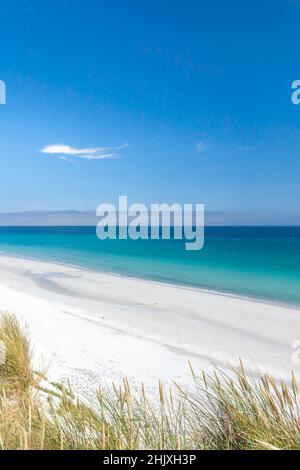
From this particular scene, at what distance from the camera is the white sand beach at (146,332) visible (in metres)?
5.38

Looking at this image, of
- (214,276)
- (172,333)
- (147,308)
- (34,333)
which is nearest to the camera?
(34,333)

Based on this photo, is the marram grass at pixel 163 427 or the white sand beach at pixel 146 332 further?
the white sand beach at pixel 146 332

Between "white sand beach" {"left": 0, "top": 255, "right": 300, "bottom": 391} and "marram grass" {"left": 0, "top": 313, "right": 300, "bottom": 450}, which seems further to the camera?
"white sand beach" {"left": 0, "top": 255, "right": 300, "bottom": 391}

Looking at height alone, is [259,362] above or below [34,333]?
below

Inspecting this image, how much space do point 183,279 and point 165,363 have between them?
494 inches

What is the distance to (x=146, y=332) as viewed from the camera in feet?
25.5

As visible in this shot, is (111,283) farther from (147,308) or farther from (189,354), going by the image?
(189,354)

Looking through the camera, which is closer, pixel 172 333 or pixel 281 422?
pixel 281 422

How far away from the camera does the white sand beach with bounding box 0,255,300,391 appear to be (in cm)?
538

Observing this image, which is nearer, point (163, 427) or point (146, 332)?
point (163, 427)

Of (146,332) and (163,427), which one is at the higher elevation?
(163,427)

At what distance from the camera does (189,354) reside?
253 inches

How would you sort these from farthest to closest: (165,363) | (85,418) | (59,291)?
(59,291)
(165,363)
(85,418)

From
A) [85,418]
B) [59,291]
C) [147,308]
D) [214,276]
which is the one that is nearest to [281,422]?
[85,418]
